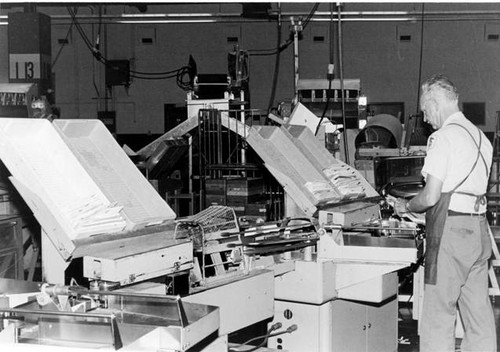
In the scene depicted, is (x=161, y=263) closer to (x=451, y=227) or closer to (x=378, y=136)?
Result: (x=451, y=227)

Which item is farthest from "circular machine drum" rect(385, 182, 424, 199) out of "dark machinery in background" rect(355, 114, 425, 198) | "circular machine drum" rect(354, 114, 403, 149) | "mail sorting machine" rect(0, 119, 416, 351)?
"circular machine drum" rect(354, 114, 403, 149)

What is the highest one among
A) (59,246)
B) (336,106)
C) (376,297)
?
(336,106)

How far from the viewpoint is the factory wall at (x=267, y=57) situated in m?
11.3

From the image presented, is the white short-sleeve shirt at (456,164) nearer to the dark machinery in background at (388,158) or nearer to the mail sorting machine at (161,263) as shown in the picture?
the mail sorting machine at (161,263)

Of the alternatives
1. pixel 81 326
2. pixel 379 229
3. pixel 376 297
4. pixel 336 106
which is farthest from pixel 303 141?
pixel 81 326

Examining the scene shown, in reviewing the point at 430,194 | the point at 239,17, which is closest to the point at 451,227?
the point at 430,194

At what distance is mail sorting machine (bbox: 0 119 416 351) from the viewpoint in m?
1.95

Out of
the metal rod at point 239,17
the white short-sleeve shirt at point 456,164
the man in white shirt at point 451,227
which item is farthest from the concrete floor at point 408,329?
the metal rod at point 239,17

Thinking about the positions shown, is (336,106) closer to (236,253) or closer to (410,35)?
(236,253)

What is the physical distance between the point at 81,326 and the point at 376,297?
6.08 feet

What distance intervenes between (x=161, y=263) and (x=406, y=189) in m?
2.09

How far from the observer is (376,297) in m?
3.30

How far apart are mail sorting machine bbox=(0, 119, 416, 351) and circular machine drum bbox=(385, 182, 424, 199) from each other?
23 centimetres

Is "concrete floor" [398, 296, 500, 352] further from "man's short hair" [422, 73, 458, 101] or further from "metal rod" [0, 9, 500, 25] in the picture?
"metal rod" [0, 9, 500, 25]
